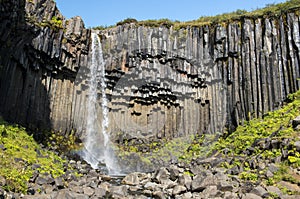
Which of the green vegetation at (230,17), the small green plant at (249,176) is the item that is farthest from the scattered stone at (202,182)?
the green vegetation at (230,17)

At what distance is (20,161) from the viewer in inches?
373

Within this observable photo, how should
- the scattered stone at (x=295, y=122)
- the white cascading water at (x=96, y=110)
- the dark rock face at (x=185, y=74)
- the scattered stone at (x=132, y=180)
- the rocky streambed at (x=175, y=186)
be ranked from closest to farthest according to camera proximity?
the rocky streambed at (x=175, y=186), the scattered stone at (x=295, y=122), the scattered stone at (x=132, y=180), the dark rock face at (x=185, y=74), the white cascading water at (x=96, y=110)

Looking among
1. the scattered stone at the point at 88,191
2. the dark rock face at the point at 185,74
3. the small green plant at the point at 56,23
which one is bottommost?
the scattered stone at the point at 88,191

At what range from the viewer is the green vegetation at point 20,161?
828cm

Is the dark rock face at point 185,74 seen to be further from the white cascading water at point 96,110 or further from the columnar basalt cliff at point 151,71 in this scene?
the white cascading water at point 96,110

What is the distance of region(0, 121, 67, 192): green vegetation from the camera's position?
828 centimetres

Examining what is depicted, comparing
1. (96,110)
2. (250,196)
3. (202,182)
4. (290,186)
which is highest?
(96,110)

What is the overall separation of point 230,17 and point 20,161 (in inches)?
646

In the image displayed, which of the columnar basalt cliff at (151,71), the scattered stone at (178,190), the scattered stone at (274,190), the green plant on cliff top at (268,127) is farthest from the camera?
the columnar basalt cliff at (151,71)

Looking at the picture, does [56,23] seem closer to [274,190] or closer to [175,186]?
[175,186]

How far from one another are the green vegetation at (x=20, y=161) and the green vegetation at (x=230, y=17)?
12.7 meters

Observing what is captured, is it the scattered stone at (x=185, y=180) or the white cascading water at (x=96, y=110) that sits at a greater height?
the white cascading water at (x=96, y=110)

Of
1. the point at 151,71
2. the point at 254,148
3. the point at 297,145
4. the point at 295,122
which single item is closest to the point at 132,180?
the point at 254,148

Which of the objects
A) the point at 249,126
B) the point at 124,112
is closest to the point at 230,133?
the point at 249,126
